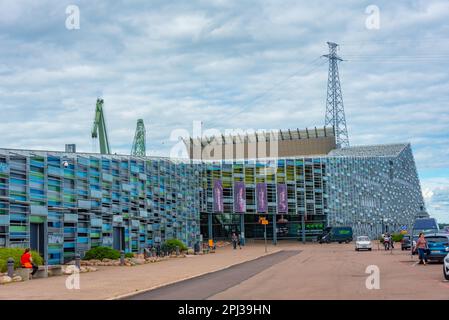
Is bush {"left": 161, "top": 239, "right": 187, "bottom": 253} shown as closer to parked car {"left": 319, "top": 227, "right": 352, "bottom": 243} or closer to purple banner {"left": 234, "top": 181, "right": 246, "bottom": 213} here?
purple banner {"left": 234, "top": 181, "right": 246, "bottom": 213}

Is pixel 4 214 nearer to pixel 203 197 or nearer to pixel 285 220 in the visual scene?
pixel 203 197

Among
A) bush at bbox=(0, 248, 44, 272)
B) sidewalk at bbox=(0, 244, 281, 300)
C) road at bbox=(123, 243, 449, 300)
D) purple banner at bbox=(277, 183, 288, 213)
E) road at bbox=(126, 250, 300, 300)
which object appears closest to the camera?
road at bbox=(123, 243, 449, 300)

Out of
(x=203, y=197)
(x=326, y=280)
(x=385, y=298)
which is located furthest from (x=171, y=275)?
(x=203, y=197)

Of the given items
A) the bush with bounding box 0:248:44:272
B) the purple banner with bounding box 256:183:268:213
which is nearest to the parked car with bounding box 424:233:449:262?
the bush with bounding box 0:248:44:272

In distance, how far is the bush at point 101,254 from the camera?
41188 mm

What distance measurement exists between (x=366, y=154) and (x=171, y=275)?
114 meters

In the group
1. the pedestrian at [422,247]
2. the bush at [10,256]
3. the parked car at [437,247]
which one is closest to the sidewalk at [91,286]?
the bush at [10,256]

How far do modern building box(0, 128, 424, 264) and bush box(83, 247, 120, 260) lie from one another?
1.57 metres

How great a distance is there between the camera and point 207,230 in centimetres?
9594

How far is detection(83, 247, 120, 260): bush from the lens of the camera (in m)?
41.2

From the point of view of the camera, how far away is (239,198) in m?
91.9

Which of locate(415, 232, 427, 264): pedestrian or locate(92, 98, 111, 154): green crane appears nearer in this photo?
locate(415, 232, 427, 264): pedestrian

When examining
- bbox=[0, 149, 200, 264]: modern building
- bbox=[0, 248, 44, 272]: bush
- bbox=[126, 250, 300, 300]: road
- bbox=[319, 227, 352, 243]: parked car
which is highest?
bbox=[0, 149, 200, 264]: modern building

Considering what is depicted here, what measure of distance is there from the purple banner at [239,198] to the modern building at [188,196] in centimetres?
13
